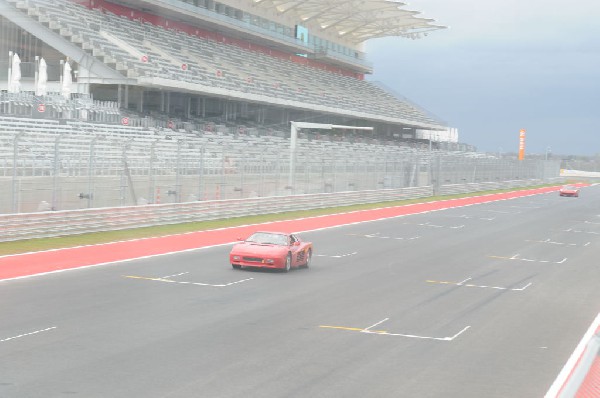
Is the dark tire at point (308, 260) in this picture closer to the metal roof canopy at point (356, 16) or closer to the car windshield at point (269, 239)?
the car windshield at point (269, 239)

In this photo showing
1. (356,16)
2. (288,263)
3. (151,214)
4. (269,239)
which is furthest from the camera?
(356,16)

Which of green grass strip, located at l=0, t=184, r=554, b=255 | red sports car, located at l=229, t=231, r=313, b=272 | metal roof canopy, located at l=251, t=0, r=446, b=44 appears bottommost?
green grass strip, located at l=0, t=184, r=554, b=255

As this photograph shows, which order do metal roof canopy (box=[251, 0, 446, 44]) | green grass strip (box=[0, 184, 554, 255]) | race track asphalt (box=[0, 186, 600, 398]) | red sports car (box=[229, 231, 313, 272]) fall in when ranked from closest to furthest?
race track asphalt (box=[0, 186, 600, 398])
red sports car (box=[229, 231, 313, 272])
green grass strip (box=[0, 184, 554, 255])
metal roof canopy (box=[251, 0, 446, 44])

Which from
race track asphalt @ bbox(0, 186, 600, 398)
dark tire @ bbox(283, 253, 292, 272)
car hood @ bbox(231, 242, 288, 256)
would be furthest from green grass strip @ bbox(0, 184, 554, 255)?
dark tire @ bbox(283, 253, 292, 272)

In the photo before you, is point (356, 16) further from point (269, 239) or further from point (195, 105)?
point (269, 239)

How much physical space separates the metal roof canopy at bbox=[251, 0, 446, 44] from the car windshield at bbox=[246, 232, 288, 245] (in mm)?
56843

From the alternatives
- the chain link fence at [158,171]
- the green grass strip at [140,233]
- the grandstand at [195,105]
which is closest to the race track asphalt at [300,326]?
the green grass strip at [140,233]

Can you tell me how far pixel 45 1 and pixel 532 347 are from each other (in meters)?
44.2

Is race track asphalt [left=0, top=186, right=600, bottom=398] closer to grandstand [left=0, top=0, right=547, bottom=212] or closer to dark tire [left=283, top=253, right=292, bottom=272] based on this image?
dark tire [left=283, top=253, right=292, bottom=272]

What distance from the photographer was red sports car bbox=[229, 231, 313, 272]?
70.5 ft

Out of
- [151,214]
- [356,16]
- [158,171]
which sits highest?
[356,16]

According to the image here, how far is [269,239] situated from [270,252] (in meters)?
1.05

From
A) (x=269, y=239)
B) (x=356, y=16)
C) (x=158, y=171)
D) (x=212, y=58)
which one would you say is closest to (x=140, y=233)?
(x=158, y=171)

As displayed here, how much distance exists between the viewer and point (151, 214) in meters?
32.1
